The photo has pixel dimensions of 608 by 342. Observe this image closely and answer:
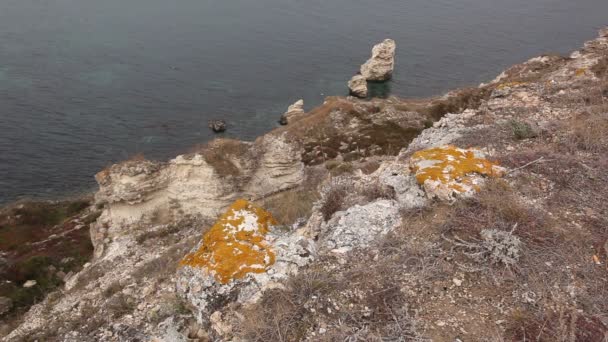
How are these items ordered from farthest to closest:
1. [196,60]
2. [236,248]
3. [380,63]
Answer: [380,63], [196,60], [236,248]

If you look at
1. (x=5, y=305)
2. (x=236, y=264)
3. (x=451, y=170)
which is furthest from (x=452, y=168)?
(x=5, y=305)

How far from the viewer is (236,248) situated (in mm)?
9508

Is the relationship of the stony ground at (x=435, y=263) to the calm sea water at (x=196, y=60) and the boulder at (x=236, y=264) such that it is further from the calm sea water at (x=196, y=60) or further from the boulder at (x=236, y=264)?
the calm sea water at (x=196, y=60)

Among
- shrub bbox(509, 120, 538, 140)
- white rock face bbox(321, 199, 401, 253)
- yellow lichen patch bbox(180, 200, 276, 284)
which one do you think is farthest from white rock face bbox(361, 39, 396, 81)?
white rock face bbox(321, 199, 401, 253)

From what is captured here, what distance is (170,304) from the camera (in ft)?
32.9

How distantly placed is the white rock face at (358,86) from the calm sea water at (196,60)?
5.49 feet

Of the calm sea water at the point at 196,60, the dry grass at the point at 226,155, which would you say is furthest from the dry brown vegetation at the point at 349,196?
the calm sea water at the point at 196,60

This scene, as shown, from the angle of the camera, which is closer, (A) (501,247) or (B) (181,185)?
(A) (501,247)

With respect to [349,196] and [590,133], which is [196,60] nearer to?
[349,196]

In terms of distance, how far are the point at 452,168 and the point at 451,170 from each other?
0.09 m

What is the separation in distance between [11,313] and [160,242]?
9390 mm

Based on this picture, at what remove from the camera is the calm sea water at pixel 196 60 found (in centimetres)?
4816

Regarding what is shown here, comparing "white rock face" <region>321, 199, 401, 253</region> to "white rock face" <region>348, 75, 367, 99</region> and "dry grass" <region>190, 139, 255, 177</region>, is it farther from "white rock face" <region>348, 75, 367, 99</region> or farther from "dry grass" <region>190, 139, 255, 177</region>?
"white rock face" <region>348, 75, 367, 99</region>

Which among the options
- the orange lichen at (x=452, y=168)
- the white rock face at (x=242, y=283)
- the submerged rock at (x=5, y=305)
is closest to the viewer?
the white rock face at (x=242, y=283)
